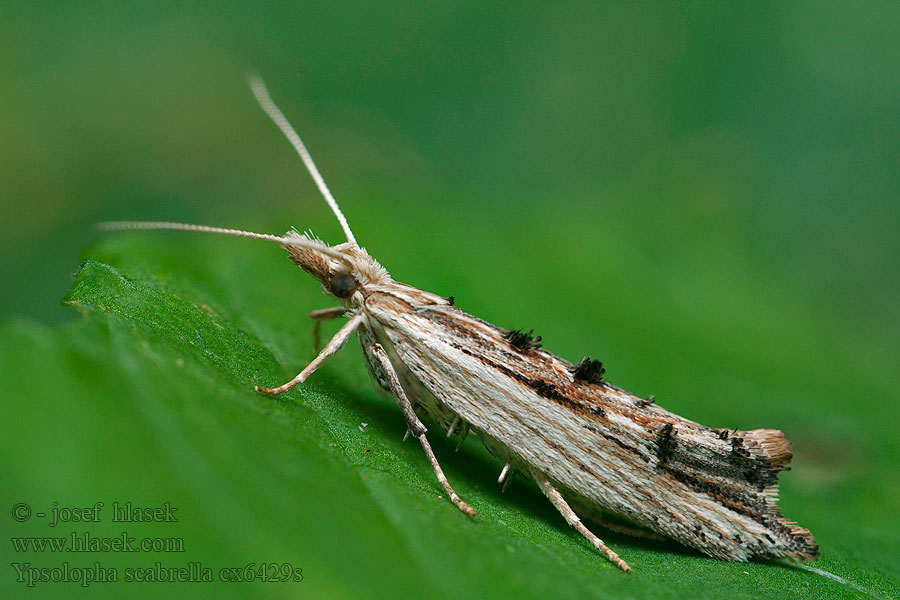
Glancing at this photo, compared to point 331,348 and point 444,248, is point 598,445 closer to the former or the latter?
point 331,348

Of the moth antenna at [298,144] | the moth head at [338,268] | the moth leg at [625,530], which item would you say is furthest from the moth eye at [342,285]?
the moth leg at [625,530]

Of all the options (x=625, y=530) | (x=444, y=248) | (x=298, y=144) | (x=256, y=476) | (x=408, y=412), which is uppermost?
(x=444, y=248)

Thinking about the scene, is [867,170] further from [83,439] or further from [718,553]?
[83,439]

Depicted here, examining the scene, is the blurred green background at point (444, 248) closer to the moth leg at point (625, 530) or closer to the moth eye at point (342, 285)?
the moth leg at point (625, 530)

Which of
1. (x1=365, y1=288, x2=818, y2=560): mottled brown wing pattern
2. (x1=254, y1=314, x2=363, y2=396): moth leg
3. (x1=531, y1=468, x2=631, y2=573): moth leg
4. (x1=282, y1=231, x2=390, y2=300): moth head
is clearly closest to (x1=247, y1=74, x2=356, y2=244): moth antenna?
(x1=282, y1=231, x2=390, y2=300): moth head

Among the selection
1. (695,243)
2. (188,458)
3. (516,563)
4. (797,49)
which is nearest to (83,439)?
(188,458)

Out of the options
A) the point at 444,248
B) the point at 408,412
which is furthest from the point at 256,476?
the point at 444,248
